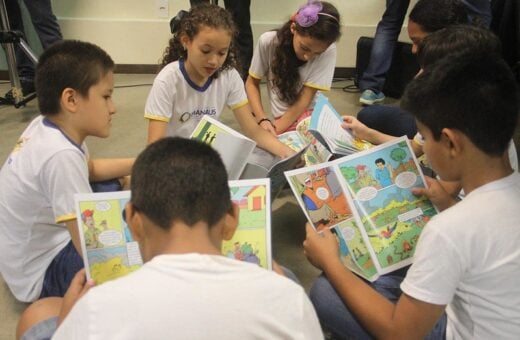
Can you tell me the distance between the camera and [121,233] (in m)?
0.99

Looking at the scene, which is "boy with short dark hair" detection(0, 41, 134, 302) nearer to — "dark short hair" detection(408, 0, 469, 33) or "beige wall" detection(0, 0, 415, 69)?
"dark short hair" detection(408, 0, 469, 33)

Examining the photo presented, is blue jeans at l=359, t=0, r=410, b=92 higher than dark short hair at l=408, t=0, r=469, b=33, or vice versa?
dark short hair at l=408, t=0, r=469, b=33

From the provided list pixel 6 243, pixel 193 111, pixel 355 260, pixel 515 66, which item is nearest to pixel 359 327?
pixel 355 260

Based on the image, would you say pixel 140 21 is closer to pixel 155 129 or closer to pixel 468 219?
pixel 155 129

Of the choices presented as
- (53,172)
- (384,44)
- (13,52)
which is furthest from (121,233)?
(384,44)

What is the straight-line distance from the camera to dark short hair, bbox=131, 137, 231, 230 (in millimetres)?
636

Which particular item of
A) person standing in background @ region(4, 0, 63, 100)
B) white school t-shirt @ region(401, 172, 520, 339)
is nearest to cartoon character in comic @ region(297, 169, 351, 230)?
white school t-shirt @ region(401, 172, 520, 339)

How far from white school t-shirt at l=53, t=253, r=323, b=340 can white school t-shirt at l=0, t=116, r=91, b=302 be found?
46 cm

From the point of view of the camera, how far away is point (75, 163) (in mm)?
999

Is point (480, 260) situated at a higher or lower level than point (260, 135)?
higher

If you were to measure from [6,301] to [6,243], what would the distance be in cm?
30

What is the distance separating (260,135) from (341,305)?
84 centimetres

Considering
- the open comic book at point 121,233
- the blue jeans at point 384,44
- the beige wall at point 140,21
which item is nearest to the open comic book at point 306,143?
the open comic book at point 121,233

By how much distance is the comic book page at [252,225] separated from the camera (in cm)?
101
